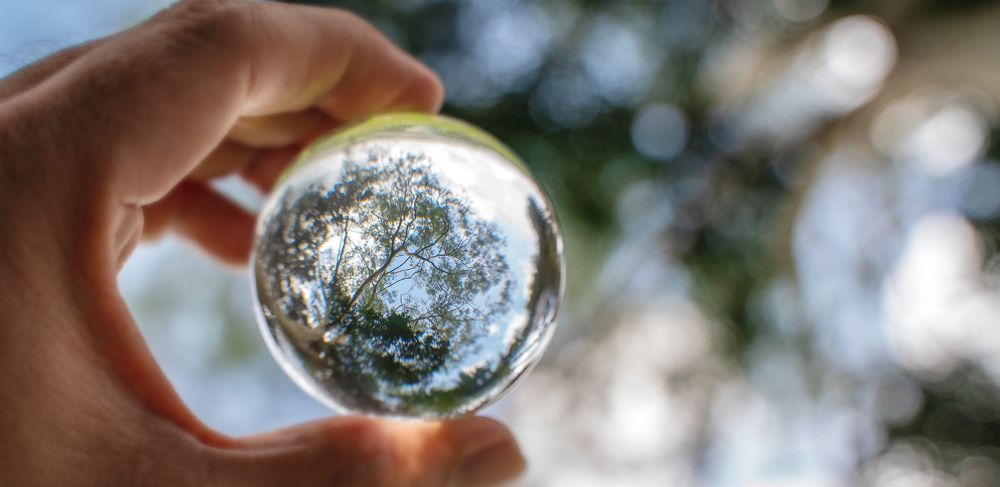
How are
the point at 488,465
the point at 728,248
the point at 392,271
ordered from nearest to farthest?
the point at 392,271
the point at 488,465
the point at 728,248

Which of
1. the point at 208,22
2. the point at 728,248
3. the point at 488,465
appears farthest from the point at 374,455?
the point at 728,248

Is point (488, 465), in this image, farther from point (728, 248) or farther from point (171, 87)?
point (728, 248)

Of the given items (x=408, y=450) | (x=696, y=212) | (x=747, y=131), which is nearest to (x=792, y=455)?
(x=696, y=212)

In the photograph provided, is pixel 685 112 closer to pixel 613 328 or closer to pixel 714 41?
pixel 714 41

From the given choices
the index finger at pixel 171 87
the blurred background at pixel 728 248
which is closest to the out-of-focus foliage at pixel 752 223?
the blurred background at pixel 728 248

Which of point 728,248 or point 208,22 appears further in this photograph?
point 728,248

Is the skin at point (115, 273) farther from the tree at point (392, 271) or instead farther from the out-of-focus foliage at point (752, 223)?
the out-of-focus foliage at point (752, 223)
